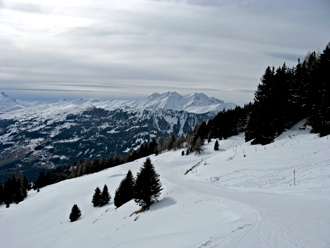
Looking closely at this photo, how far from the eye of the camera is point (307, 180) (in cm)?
1830

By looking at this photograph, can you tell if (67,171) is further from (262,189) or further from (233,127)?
(262,189)

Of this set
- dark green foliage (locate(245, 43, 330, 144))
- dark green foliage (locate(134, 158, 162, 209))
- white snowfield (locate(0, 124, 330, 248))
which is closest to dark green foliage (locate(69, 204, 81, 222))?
white snowfield (locate(0, 124, 330, 248))

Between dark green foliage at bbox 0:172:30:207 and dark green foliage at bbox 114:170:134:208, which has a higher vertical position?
dark green foliage at bbox 114:170:134:208

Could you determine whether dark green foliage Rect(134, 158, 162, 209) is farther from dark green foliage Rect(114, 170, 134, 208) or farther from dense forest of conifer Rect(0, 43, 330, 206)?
dense forest of conifer Rect(0, 43, 330, 206)

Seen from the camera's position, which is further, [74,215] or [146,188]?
[74,215]

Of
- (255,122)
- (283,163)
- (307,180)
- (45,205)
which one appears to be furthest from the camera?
(45,205)

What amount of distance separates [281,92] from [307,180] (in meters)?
21.3

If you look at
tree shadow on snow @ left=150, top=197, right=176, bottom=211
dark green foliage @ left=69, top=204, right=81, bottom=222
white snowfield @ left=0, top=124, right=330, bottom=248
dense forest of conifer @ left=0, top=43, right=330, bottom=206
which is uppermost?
dense forest of conifer @ left=0, top=43, right=330, bottom=206

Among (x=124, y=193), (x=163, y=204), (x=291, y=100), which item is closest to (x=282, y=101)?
(x=291, y=100)

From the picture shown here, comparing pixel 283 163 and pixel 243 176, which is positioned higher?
pixel 283 163

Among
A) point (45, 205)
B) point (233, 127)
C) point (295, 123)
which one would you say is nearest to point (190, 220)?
point (295, 123)

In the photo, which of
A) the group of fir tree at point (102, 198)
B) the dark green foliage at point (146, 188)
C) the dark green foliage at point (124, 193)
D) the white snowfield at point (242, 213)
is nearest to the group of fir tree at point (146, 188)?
the dark green foliage at point (146, 188)

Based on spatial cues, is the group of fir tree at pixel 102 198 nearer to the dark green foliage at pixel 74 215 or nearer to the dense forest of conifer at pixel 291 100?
the dark green foliage at pixel 74 215

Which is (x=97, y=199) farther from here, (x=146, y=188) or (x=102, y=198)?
(x=146, y=188)
